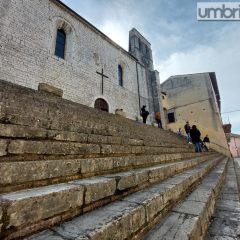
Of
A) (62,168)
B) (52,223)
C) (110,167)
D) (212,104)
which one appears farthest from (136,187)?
(212,104)

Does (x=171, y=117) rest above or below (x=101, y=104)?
above

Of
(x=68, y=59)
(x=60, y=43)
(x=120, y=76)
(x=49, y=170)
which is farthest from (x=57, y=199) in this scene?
(x=120, y=76)

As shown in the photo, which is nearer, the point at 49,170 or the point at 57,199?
the point at 57,199

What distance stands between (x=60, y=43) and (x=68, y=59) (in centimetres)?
114

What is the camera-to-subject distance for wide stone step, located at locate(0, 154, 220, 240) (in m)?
1.01

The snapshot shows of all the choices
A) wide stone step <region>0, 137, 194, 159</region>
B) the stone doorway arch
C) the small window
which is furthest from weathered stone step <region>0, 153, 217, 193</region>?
the small window

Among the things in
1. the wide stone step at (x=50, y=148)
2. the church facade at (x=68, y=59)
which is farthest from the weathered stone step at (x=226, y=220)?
the church facade at (x=68, y=59)

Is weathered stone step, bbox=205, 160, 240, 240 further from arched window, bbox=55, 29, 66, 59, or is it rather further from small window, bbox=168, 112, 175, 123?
small window, bbox=168, 112, 175, 123

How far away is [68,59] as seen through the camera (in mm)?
10648

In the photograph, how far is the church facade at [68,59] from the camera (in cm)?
813

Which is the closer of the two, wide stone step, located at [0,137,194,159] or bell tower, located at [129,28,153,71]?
wide stone step, located at [0,137,194,159]

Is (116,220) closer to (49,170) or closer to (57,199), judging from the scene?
(57,199)

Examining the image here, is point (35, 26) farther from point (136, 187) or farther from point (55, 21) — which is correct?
point (136, 187)

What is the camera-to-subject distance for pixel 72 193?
1.36 meters
